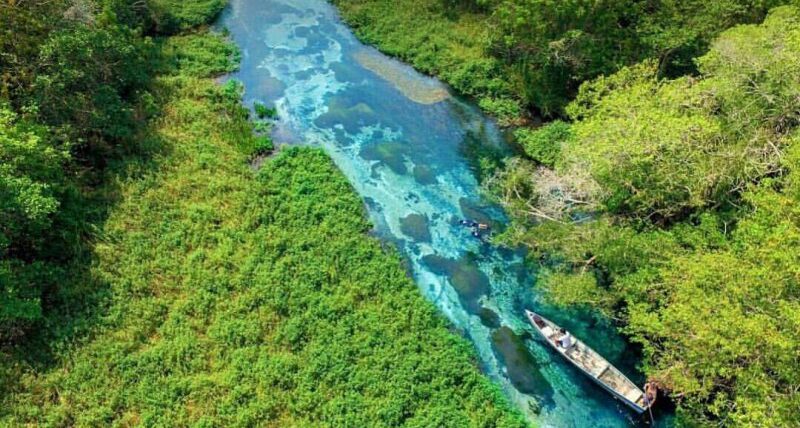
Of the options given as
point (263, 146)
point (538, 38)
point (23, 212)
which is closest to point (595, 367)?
point (538, 38)

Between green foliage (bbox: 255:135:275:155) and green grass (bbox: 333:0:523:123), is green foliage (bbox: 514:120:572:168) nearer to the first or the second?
green grass (bbox: 333:0:523:123)

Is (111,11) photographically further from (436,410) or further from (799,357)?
(799,357)

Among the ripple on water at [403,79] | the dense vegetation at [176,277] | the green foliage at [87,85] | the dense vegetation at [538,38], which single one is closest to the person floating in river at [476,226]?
the dense vegetation at [176,277]

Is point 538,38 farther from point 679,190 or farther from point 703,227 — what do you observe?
point 703,227

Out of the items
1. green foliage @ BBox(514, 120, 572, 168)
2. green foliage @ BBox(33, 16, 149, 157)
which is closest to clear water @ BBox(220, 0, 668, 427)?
green foliage @ BBox(514, 120, 572, 168)

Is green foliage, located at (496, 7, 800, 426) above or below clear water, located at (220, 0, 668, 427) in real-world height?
above
